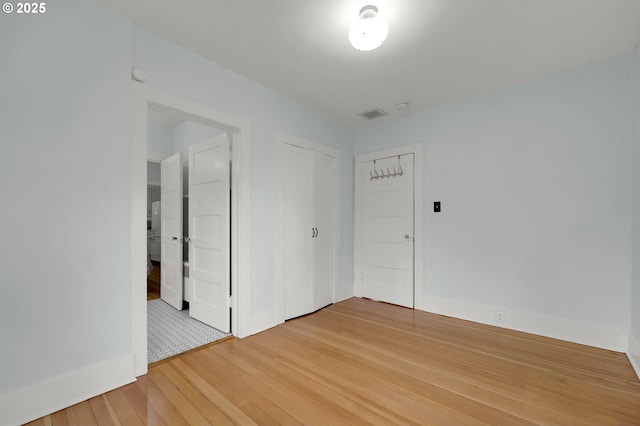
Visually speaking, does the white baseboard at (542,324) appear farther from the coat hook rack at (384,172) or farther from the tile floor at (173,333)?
the tile floor at (173,333)

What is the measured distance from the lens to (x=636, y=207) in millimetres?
2254

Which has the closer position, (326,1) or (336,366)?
(326,1)

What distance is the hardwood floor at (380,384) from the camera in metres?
1.63

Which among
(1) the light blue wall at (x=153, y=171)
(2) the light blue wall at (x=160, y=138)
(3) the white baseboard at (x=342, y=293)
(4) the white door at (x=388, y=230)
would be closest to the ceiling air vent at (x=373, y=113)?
(4) the white door at (x=388, y=230)

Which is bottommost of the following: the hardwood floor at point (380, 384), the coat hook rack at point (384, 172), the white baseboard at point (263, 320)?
the hardwood floor at point (380, 384)

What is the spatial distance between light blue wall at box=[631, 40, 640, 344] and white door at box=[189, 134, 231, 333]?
3480 mm

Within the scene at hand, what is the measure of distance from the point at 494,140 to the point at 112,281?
149 inches

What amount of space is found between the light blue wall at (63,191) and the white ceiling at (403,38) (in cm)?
43

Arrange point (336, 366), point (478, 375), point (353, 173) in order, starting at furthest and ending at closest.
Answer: point (353, 173) → point (336, 366) → point (478, 375)

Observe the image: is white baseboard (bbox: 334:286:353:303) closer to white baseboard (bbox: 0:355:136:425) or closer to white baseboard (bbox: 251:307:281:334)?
white baseboard (bbox: 251:307:281:334)

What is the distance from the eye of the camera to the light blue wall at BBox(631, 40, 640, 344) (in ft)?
7.12

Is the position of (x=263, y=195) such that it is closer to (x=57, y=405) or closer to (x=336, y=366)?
(x=336, y=366)

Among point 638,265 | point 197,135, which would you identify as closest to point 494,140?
point 638,265

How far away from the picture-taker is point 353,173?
4270 millimetres
